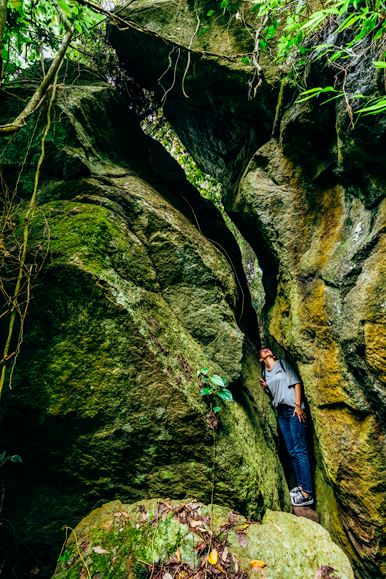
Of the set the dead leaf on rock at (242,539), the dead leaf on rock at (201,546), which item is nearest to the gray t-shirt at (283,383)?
the dead leaf on rock at (242,539)

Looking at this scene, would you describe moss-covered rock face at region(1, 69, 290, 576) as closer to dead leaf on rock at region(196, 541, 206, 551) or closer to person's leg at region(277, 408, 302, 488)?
dead leaf on rock at region(196, 541, 206, 551)

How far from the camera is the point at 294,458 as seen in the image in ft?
14.3

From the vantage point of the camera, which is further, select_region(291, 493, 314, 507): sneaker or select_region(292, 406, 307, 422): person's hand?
select_region(292, 406, 307, 422): person's hand

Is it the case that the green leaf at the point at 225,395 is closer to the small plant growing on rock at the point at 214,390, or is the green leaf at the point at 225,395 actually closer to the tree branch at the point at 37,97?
the small plant growing on rock at the point at 214,390

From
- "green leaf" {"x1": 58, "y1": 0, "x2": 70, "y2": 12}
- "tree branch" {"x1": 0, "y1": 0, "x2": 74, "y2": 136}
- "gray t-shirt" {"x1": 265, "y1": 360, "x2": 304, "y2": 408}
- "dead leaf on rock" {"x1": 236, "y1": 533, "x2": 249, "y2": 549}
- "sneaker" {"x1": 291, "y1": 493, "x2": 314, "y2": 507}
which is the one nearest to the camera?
"tree branch" {"x1": 0, "y1": 0, "x2": 74, "y2": 136}

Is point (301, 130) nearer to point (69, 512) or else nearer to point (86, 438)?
point (86, 438)

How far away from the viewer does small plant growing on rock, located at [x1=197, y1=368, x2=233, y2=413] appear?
10.00 ft

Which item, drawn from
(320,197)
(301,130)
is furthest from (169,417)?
(301,130)

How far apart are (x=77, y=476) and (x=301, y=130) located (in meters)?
5.20

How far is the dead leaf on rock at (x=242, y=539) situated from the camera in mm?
2607

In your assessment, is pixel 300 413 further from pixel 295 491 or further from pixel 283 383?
pixel 295 491

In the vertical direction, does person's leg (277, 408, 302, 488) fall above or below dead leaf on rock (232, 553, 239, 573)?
above

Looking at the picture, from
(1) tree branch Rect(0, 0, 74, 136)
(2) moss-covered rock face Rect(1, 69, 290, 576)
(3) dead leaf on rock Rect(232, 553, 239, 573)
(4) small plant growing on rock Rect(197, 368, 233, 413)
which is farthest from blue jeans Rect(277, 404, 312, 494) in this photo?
(1) tree branch Rect(0, 0, 74, 136)

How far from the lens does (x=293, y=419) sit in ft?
14.4
